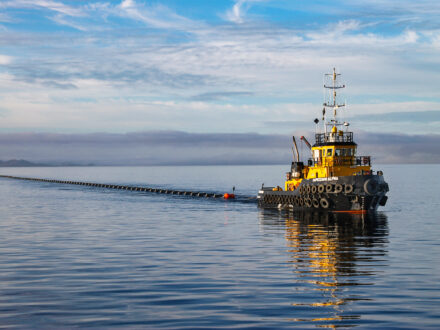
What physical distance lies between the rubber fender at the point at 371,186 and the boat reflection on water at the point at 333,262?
299 centimetres

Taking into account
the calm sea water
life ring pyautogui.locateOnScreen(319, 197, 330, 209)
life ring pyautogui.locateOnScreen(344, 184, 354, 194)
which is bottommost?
the calm sea water

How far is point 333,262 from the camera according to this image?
99.9 ft

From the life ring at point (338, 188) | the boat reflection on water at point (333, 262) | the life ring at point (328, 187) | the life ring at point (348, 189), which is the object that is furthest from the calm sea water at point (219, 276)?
the life ring at point (328, 187)

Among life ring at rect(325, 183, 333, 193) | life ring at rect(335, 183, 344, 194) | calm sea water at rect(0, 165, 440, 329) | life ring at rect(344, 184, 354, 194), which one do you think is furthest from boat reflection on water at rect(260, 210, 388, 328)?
life ring at rect(325, 183, 333, 193)

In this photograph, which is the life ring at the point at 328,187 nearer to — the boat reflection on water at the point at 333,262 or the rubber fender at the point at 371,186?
the rubber fender at the point at 371,186

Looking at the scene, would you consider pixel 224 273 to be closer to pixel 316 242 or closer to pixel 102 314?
pixel 102 314

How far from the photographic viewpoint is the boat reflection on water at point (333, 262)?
63.4ft

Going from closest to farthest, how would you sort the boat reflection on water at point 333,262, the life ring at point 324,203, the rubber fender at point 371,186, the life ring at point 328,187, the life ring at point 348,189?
1. the boat reflection on water at point 333,262
2. the rubber fender at point 371,186
3. the life ring at point 348,189
4. the life ring at point 328,187
5. the life ring at point 324,203

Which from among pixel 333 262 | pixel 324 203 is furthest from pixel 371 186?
pixel 333 262

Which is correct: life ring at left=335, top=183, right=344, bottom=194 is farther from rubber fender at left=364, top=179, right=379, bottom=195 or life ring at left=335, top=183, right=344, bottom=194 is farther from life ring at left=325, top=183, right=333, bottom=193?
rubber fender at left=364, top=179, right=379, bottom=195

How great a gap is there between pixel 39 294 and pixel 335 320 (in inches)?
470

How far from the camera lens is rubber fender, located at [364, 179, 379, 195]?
59.7 metres

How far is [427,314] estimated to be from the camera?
18875 mm

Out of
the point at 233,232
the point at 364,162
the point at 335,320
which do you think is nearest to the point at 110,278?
the point at 335,320
